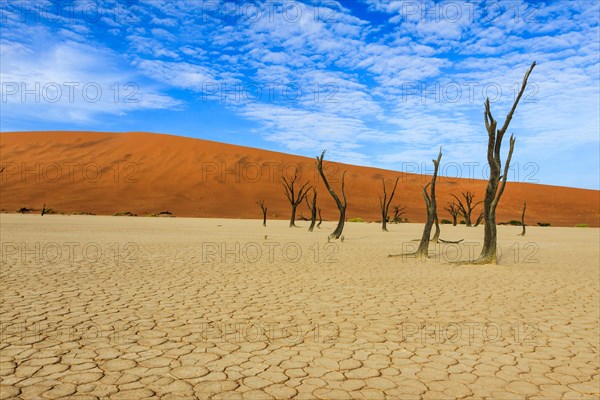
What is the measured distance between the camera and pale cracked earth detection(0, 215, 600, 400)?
11.1ft

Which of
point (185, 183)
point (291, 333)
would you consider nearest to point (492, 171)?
point (291, 333)

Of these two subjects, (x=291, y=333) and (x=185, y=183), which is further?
(x=185, y=183)

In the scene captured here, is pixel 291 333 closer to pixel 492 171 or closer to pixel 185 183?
pixel 492 171

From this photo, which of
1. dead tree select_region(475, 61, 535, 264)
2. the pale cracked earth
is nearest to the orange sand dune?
dead tree select_region(475, 61, 535, 264)

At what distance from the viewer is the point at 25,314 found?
17.0 feet

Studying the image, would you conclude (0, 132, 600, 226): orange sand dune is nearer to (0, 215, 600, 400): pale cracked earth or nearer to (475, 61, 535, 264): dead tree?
(475, 61, 535, 264): dead tree

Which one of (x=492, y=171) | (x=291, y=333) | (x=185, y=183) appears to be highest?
(x=185, y=183)

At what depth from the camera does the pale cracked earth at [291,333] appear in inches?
133

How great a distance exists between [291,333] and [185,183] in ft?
154

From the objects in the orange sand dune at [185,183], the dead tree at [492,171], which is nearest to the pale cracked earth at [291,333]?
the dead tree at [492,171]

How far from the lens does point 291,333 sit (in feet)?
15.6

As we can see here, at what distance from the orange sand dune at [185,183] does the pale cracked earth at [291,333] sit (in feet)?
108

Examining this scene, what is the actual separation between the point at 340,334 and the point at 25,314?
3772 millimetres

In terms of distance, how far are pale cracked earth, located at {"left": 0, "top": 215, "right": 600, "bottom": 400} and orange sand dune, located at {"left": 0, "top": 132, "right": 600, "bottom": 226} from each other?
3306 centimetres
